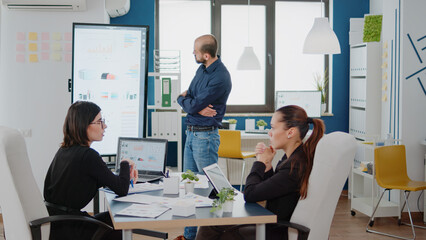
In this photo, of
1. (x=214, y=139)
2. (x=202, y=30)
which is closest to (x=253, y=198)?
(x=214, y=139)

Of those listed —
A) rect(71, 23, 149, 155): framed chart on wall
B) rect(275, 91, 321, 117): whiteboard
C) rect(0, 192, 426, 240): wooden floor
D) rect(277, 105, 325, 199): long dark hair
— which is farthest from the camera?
rect(275, 91, 321, 117): whiteboard

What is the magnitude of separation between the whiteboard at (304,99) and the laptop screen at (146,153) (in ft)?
11.2

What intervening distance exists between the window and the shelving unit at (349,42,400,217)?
636mm

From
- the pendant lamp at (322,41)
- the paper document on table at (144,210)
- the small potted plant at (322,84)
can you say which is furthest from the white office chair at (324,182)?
the small potted plant at (322,84)

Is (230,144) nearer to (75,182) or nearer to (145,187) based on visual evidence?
(145,187)

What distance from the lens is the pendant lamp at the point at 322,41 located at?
513 centimetres

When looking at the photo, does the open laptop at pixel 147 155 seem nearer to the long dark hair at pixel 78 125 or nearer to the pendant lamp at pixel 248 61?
the long dark hair at pixel 78 125

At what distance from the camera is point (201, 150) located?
152 inches

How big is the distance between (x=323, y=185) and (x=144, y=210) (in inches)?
32.1

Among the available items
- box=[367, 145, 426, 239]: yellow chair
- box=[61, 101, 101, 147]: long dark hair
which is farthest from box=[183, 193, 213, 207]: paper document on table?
box=[367, 145, 426, 239]: yellow chair

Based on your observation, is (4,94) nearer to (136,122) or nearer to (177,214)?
(136,122)

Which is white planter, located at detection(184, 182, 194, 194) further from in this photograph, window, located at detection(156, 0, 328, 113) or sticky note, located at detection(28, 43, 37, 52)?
window, located at detection(156, 0, 328, 113)

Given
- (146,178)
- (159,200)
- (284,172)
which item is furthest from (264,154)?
(146,178)

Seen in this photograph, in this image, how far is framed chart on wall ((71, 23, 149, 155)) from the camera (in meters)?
4.15
